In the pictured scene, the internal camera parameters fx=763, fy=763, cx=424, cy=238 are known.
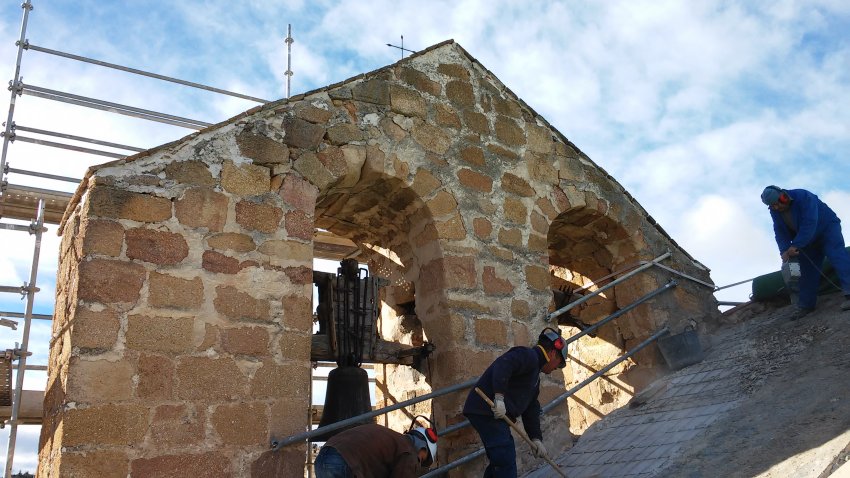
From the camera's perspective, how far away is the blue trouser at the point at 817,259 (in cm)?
590

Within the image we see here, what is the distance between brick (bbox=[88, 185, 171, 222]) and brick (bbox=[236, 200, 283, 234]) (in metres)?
0.45

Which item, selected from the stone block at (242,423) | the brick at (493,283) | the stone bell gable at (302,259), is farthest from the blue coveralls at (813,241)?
the stone block at (242,423)

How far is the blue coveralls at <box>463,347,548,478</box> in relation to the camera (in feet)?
14.4

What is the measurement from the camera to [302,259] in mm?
4918

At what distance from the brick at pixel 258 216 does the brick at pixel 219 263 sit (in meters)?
0.25

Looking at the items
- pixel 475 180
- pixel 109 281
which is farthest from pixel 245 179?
pixel 475 180

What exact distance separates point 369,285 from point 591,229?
8.20ft

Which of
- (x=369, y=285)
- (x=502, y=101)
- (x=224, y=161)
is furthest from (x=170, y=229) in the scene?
(x=502, y=101)

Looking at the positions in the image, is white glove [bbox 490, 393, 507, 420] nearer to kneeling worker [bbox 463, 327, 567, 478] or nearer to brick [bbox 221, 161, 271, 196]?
kneeling worker [bbox 463, 327, 567, 478]

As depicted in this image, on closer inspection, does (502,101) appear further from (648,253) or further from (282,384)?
(282,384)

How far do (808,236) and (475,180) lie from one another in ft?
8.51

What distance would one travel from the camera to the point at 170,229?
4.54 meters

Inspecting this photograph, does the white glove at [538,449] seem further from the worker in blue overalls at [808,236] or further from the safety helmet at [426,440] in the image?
the worker in blue overalls at [808,236]

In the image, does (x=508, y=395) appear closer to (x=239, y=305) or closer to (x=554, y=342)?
(x=554, y=342)
